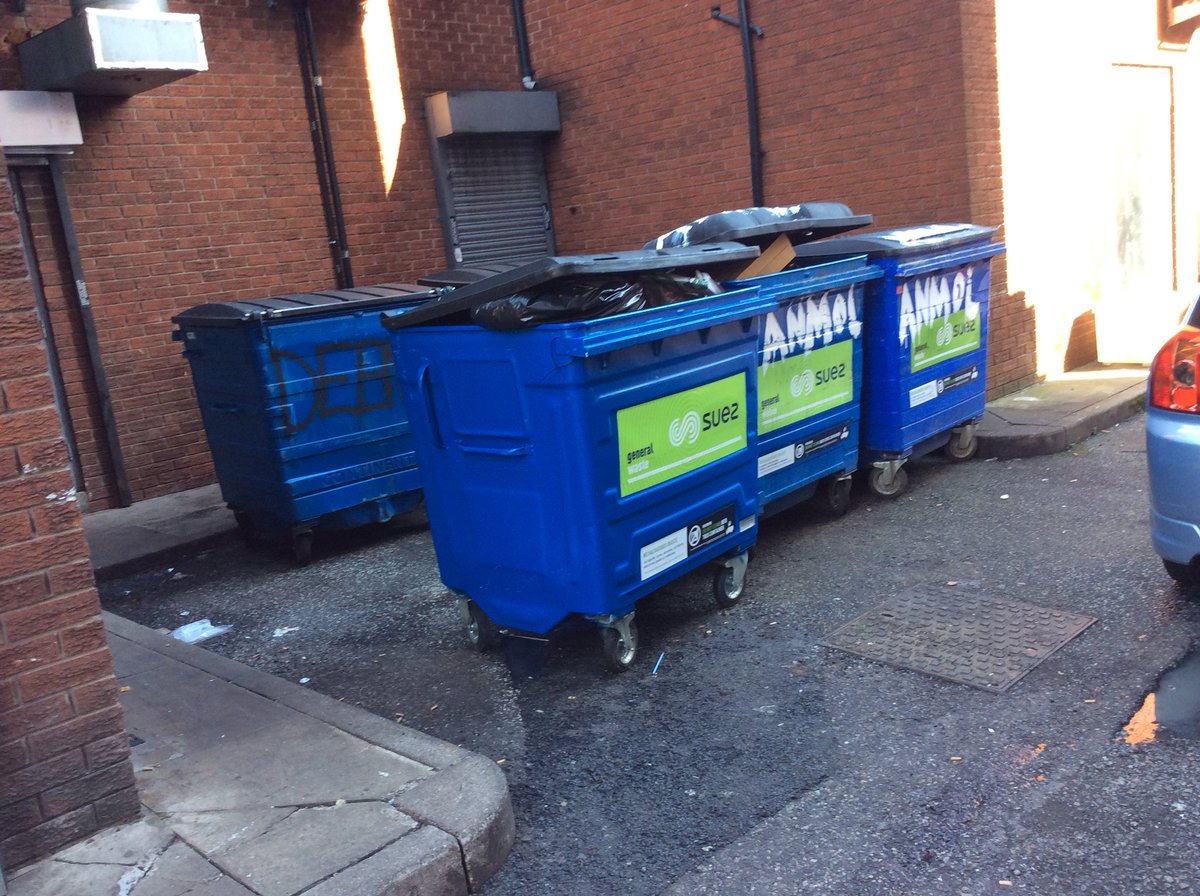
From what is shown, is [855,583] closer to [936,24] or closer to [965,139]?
[965,139]

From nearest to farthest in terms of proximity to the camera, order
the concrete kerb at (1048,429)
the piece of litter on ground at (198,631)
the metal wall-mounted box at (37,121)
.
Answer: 1. the piece of litter on ground at (198,631)
2. the metal wall-mounted box at (37,121)
3. the concrete kerb at (1048,429)

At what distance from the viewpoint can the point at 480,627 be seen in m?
4.92

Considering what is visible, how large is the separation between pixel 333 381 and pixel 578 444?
2.90 metres

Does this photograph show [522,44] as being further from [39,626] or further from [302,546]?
[39,626]

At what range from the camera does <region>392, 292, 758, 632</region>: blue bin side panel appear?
4180 mm

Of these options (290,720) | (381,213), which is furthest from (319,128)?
(290,720)

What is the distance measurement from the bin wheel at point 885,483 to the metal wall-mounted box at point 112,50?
526 cm

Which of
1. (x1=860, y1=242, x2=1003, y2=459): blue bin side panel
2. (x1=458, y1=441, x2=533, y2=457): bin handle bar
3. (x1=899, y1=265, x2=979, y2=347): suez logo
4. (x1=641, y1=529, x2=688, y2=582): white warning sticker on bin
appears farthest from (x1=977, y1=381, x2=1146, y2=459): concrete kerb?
(x1=458, y1=441, x2=533, y2=457): bin handle bar

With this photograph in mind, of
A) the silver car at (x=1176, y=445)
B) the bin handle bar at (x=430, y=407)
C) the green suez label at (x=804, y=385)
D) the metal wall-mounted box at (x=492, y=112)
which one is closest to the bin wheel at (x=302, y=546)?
the bin handle bar at (x=430, y=407)

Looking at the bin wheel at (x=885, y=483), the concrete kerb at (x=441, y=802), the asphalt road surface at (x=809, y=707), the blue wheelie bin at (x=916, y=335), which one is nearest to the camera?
the concrete kerb at (x=441, y=802)

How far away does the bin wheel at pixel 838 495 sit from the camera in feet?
21.3

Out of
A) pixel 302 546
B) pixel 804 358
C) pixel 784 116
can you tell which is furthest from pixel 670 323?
pixel 784 116

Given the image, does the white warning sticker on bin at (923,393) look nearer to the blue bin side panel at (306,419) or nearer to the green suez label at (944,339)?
the green suez label at (944,339)

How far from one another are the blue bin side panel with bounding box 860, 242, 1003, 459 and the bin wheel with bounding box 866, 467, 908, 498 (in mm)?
123
